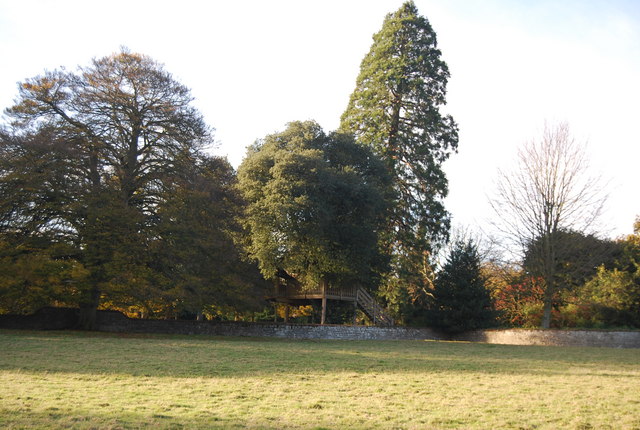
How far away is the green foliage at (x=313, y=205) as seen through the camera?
24.9 meters

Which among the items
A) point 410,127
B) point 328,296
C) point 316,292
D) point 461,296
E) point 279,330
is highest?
point 410,127

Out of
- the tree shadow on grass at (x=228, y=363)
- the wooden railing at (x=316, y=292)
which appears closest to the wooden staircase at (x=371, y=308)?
the wooden railing at (x=316, y=292)

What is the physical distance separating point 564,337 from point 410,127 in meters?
14.7

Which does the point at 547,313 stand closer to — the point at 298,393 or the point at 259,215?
the point at 259,215

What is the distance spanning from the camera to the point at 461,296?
29.5 metres

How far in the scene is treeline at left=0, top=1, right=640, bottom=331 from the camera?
20625 millimetres

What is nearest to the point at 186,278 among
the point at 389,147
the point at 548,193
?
the point at 389,147

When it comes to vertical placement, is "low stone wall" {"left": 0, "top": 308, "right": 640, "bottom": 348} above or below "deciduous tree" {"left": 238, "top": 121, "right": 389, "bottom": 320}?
below

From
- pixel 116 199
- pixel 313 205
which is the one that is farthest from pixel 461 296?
pixel 116 199

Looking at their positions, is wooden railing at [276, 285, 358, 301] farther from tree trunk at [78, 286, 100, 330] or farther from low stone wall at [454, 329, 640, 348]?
tree trunk at [78, 286, 100, 330]

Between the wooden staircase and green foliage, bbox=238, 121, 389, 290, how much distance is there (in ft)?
4.15

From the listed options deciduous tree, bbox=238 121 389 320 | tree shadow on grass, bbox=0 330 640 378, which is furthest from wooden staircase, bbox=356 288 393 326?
tree shadow on grass, bbox=0 330 640 378

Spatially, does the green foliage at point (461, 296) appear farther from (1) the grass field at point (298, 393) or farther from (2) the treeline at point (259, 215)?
(1) the grass field at point (298, 393)

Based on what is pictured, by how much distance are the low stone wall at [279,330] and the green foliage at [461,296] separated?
4.03ft
